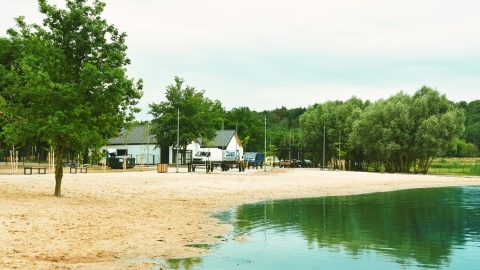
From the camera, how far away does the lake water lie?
14.8 m

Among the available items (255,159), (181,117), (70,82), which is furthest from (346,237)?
(255,159)

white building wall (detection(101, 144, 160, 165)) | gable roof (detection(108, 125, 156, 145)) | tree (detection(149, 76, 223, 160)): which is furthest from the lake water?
white building wall (detection(101, 144, 160, 165))

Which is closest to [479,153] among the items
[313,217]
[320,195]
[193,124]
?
[193,124]

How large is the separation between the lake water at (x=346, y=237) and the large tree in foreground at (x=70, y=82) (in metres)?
7.52

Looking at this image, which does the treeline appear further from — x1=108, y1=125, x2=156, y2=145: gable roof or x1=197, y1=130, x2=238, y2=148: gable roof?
x1=108, y1=125, x2=156, y2=145: gable roof

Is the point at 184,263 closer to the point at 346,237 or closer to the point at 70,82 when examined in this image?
the point at 346,237

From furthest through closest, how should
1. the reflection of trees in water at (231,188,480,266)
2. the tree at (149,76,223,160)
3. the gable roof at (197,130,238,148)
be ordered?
the gable roof at (197,130,238,148), the tree at (149,76,223,160), the reflection of trees in water at (231,188,480,266)

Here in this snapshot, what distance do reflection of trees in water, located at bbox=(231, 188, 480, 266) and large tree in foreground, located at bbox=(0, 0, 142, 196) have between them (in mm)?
8092

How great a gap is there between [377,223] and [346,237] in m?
4.47

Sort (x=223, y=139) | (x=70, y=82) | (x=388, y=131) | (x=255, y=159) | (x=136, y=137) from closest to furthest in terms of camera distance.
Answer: (x=70, y=82)
(x=388, y=131)
(x=136, y=137)
(x=255, y=159)
(x=223, y=139)

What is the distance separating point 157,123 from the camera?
7769 cm

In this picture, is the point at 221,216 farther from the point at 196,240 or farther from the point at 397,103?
the point at 397,103

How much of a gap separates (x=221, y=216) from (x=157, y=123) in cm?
5441

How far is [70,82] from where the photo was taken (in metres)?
26.6
